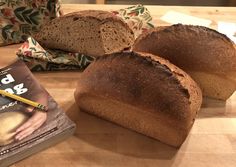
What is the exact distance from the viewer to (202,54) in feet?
3.22

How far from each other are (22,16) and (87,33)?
0.26 m

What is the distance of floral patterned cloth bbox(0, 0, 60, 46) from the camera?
120cm

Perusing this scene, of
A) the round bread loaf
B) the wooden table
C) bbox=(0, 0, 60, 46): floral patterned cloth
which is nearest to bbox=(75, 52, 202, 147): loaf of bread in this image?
the wooden table

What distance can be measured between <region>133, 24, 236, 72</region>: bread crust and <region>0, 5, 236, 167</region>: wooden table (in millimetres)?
121

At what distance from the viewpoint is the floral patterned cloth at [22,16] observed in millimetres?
1201

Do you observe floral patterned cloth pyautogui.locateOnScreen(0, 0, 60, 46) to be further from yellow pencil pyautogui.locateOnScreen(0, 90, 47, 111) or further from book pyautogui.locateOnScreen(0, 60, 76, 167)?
yellow pencil pyautogui.locateOnScreen(0, 90, 47, 111)

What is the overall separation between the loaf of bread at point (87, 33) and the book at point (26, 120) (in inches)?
7.8

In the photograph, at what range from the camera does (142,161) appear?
0.83 m

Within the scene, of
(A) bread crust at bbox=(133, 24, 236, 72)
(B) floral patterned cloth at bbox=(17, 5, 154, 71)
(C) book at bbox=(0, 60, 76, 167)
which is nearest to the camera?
(C) book at bbox=(0, 60, 76, 167)

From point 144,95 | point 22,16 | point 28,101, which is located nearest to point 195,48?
point 144,95

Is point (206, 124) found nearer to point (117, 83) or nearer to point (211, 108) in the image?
point (211, 108)

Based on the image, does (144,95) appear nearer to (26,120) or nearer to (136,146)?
(136,146)

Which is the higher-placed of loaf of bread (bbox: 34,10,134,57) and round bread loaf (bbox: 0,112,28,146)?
loaf of bread (bbox: 34,10,134,57)

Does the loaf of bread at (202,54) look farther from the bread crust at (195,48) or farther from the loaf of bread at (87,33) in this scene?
the loaf of bread at (87,33)
